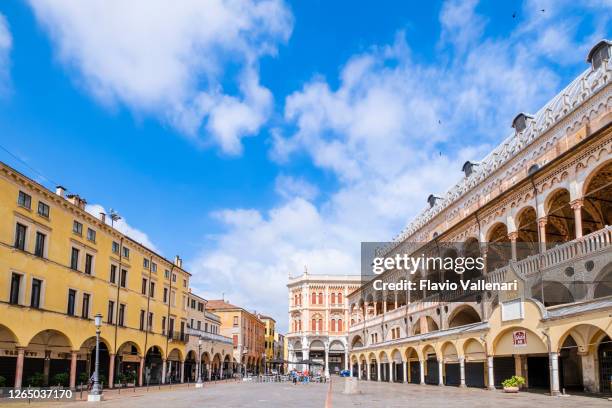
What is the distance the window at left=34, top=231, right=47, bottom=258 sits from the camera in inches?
1249

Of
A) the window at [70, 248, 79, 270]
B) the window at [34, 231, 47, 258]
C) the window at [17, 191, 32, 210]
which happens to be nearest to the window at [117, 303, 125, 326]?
the window at [70, 248, 79, 270]

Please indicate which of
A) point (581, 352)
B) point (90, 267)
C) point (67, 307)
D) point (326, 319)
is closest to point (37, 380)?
point (67, 307)

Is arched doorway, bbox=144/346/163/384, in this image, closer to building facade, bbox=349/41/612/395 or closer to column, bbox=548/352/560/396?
building facade, bbox=349/41/612/395

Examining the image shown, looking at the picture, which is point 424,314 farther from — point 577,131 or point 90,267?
point 90,267

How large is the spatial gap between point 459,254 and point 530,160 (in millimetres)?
7774

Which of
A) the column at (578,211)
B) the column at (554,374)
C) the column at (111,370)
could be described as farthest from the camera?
the column at (111,370)

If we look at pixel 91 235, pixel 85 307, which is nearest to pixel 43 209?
pixel 91 235

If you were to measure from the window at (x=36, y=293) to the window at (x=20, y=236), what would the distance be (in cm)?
228

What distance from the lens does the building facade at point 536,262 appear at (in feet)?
74.2

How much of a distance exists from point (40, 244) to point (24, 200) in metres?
3.05

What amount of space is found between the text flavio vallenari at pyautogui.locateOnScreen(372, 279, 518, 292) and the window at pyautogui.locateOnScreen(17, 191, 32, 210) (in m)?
25.9

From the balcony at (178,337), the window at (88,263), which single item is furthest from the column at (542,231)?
the balcony at (178,337)

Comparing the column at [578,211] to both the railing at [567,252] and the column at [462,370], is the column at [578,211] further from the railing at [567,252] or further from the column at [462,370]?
the column at [462,370]

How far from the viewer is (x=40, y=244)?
32125mm
